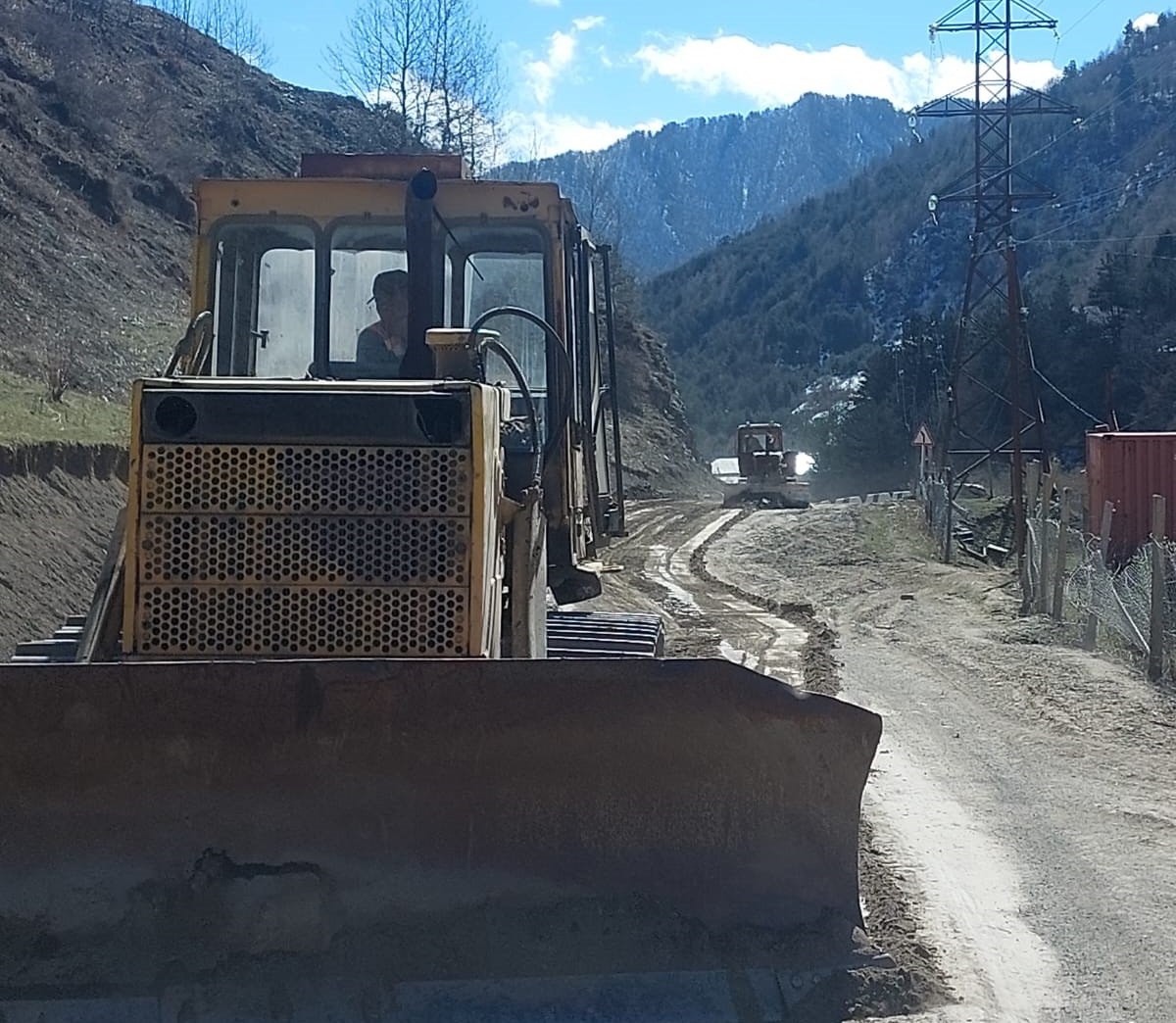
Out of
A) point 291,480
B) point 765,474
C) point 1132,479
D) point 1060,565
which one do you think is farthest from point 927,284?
point 291,480

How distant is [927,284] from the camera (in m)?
116

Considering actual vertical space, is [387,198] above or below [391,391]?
above

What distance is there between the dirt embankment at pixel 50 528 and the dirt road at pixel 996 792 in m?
5.38

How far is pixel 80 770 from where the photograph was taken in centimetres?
454

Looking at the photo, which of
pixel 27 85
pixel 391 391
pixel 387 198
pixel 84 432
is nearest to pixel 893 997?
pixel 391 391

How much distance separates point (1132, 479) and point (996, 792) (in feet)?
53.0

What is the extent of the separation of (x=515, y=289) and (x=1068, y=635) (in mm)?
8951

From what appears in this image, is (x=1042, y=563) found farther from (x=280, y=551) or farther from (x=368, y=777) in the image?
(x=368, y=777)

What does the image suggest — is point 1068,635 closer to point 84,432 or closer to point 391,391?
point 84,432

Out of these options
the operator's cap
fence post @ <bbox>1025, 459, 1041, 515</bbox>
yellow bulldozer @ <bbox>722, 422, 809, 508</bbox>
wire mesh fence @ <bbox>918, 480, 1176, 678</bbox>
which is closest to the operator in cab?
the operator's cap

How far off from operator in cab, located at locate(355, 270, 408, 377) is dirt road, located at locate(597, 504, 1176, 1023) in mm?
3090

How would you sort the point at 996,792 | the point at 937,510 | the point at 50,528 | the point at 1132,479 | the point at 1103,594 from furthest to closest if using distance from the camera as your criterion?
the point at 937,510, the point at 1132,479, the point at 1103,594, the point at 50,528, the point at 996,792

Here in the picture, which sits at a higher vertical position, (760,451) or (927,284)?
(927,284)

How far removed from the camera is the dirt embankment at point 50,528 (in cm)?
1116
